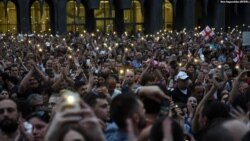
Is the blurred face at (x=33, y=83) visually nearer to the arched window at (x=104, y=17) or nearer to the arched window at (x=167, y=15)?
the arched window at (x=104, y=17)

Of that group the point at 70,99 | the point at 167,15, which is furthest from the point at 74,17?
the point at 70,99

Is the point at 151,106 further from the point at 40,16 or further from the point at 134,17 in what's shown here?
the point at 134,17

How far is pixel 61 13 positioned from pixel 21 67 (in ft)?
88.5

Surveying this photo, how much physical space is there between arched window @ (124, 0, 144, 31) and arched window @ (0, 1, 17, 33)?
9681mm

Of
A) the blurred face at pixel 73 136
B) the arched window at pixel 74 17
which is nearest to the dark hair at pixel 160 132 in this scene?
the blurred face at pixel 73 136

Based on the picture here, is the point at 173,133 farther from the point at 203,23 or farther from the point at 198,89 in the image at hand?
the point at 203,23

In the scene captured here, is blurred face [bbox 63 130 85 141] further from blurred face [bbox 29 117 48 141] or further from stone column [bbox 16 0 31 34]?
stone column [bbox 16 0 31 34]

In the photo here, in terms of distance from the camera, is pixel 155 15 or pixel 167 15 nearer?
pixel 155 15

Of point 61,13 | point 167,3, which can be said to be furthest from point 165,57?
point 167,3

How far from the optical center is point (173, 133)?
4.26 m

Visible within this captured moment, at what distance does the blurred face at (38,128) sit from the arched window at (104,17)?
1635 inches

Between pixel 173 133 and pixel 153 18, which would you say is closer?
pixel 173 133

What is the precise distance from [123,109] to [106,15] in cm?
4341

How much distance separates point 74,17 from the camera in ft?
152
